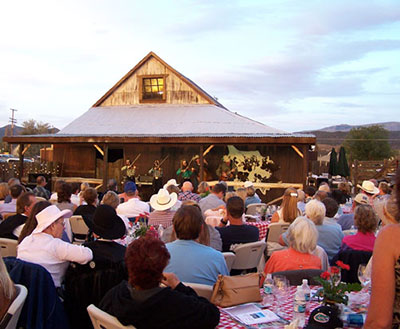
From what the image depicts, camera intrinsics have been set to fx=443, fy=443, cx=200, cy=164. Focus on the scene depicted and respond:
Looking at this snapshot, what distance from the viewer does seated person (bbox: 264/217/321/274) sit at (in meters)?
4.16

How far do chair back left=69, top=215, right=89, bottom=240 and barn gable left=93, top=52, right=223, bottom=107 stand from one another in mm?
13842

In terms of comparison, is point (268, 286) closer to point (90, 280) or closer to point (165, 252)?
point (165, 252)

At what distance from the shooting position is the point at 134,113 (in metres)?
20.3

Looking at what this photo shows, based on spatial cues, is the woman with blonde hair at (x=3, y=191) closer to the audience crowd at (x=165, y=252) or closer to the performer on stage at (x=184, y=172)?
the audience crowd at (x=165, y=252)

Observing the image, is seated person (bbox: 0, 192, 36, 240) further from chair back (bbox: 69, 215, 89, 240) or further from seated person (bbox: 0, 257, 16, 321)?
seated person (bbox: 0, 257, 16, 321)

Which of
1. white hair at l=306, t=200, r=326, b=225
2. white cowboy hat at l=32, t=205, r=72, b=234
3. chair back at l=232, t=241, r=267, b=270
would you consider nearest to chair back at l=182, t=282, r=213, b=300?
white cowboy hat at l=32, t=205, r=72, b=234

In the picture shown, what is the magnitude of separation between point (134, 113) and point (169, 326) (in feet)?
59.7

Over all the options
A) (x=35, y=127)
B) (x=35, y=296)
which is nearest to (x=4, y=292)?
(x=35, y=296)

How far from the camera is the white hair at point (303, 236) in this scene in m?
4.15

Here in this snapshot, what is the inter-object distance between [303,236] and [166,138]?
12170mm

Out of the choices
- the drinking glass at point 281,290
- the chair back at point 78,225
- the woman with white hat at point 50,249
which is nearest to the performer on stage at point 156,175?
the chair back at point 78,225

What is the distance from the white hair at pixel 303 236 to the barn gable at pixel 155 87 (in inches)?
662

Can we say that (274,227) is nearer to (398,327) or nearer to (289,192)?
(289,192)

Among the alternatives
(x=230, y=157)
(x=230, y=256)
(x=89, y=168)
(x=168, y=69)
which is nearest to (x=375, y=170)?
(x=230, y=157)
